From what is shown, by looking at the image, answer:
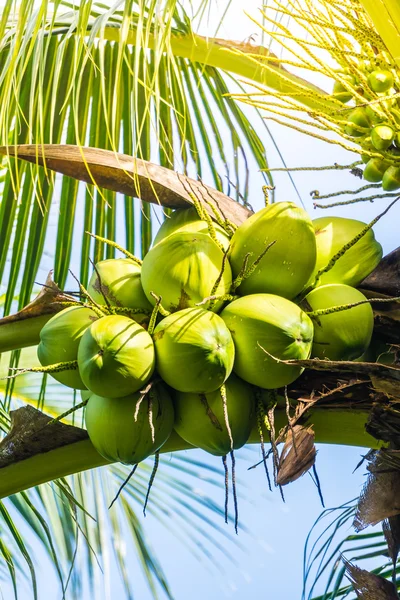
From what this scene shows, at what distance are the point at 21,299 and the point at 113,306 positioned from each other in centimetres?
78

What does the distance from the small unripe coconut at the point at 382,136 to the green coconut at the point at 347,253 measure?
0.14 metres

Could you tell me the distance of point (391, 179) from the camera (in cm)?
121

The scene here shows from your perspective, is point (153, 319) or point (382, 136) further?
point (382, 136)

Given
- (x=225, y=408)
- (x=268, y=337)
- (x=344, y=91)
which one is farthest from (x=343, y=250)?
(x=344, y=91)

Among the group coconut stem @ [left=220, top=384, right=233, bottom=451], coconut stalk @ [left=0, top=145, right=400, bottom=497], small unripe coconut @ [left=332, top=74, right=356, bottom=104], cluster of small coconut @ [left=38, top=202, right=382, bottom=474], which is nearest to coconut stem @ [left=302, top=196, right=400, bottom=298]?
cluster of small coconut @ [left=38, top=202, right=382, bottom=474]

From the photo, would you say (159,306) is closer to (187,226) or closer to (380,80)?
(187,226)

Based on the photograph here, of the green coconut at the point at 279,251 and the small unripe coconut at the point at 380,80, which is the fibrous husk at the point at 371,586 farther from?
the small unripe coconut at the point at 380,80

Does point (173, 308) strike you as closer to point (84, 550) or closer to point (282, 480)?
point (282, 480)

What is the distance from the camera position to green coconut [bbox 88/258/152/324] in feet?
3.47

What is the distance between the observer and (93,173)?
1124 mm

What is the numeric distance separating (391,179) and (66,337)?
59 cm

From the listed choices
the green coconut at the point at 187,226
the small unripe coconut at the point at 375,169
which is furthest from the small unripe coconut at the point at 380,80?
the green coconut at the point at 187,226

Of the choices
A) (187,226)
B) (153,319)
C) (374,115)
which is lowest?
(153,319)

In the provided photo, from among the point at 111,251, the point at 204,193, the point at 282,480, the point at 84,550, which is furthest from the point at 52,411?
the point at 282,480
